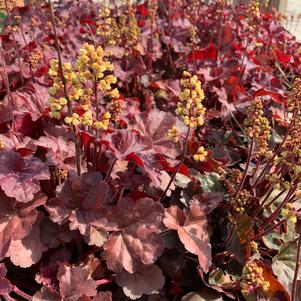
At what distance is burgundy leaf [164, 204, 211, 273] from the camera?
2209 mm

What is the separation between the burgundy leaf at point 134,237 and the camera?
2168mm

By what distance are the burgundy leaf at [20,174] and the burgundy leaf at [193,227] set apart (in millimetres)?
670

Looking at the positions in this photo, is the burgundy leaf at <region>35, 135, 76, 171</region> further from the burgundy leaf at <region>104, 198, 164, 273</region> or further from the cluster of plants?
the burgundy leaf at <region>104, 198, 164, 273</region>

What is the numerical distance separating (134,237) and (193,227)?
0.34 meters

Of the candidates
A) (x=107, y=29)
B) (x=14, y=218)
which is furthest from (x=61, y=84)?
(x=107, y=29)

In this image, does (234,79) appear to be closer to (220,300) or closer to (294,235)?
(294,235)

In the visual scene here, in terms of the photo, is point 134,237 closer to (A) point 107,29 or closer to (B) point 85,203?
(B) point 85,203

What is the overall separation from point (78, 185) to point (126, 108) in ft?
4.18

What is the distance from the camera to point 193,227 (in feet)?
7.73

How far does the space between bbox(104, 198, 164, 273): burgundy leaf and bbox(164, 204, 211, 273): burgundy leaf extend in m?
0.09

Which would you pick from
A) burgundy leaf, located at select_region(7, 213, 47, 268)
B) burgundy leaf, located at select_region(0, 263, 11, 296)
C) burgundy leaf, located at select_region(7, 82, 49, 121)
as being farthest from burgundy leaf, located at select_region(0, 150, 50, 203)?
burgundy leaf, located at select_region(7, 82, 49, 121)

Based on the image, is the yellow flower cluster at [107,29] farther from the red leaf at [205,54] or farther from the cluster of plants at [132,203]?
the red leaf at [205,54]

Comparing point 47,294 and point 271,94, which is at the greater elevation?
point 271,94

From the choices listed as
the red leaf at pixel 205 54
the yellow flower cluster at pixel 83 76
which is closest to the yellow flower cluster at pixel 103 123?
the yellow flower cluster at pixel 83 76
